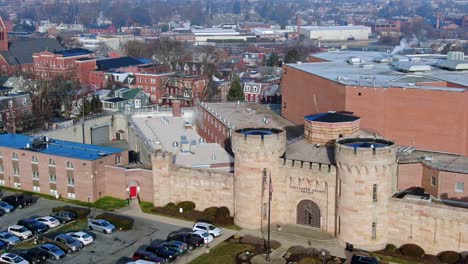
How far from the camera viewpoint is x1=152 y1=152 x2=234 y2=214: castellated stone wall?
5650 centimetres

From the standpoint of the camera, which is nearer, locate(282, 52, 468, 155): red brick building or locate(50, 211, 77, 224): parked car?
locate(50, 211, 77, 224): parked car

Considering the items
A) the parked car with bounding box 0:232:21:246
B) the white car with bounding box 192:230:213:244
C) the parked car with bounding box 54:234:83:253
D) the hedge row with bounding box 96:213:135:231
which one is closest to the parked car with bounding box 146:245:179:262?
the white car with bounding box 192:230:213:244

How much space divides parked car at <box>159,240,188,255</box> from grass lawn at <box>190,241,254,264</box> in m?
1.33

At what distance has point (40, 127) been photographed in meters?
89.9

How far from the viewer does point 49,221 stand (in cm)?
5478

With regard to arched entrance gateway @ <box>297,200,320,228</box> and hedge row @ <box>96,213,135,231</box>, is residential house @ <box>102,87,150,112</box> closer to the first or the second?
hedge row @ <box>96,213,135,231</box>

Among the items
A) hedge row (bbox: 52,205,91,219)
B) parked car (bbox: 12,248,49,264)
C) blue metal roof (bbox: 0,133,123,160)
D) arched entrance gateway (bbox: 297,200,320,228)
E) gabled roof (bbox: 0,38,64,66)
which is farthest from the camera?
gabled roof (bbox: 0,38,64,66)

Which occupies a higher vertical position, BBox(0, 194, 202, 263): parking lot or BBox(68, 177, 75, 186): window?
BBox(68, 177, 75, 186): window

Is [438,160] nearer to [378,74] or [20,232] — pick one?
[378,74]

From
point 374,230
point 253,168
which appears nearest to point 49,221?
point 253,168

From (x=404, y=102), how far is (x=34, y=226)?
116ft

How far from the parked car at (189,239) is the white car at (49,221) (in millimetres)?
10726

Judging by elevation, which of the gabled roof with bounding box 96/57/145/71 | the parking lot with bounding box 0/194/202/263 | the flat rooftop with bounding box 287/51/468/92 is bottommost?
the parking lot with bounding box 0/194/202/263

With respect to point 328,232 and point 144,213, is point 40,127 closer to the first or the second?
point 144,213
